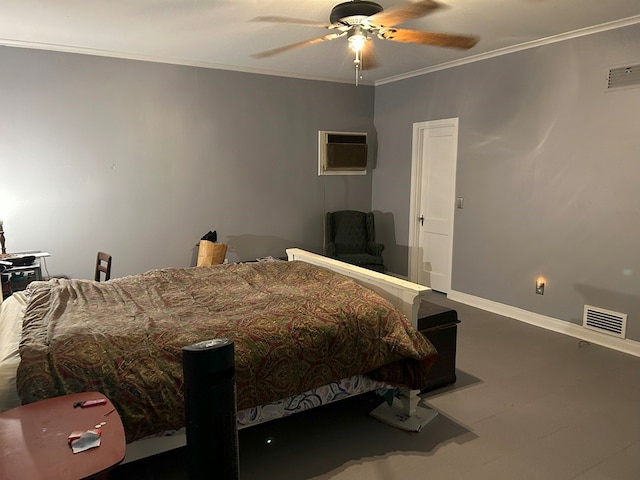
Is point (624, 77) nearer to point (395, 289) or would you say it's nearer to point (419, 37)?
point (419, 37)

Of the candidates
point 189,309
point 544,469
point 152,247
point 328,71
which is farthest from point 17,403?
point 328,71

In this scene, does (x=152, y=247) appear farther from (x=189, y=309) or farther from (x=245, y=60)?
(x=189, y=309)

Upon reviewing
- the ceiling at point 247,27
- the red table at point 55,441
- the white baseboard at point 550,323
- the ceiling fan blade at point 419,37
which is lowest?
the white baseboard at point 550,323

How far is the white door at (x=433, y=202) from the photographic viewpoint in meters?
5.34

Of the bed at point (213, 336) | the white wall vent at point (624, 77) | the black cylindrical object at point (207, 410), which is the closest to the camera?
the black cylindrical object at point (207, 410)

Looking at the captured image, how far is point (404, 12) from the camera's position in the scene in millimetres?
3279

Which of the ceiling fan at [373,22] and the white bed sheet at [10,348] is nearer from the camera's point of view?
the white bed sheet at [10,348]

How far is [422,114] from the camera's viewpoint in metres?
5.63

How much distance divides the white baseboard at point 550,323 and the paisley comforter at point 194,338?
223cm

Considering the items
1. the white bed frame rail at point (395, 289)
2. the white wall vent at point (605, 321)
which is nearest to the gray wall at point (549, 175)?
the white wall vent at point (605, 321)

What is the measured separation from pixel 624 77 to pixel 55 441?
172 inches

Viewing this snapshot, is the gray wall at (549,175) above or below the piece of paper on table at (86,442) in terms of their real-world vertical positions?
above

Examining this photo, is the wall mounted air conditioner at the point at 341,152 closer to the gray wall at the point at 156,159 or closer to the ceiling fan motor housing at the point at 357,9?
the gray wall at the point at 156,159

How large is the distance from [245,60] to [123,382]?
4.02m
